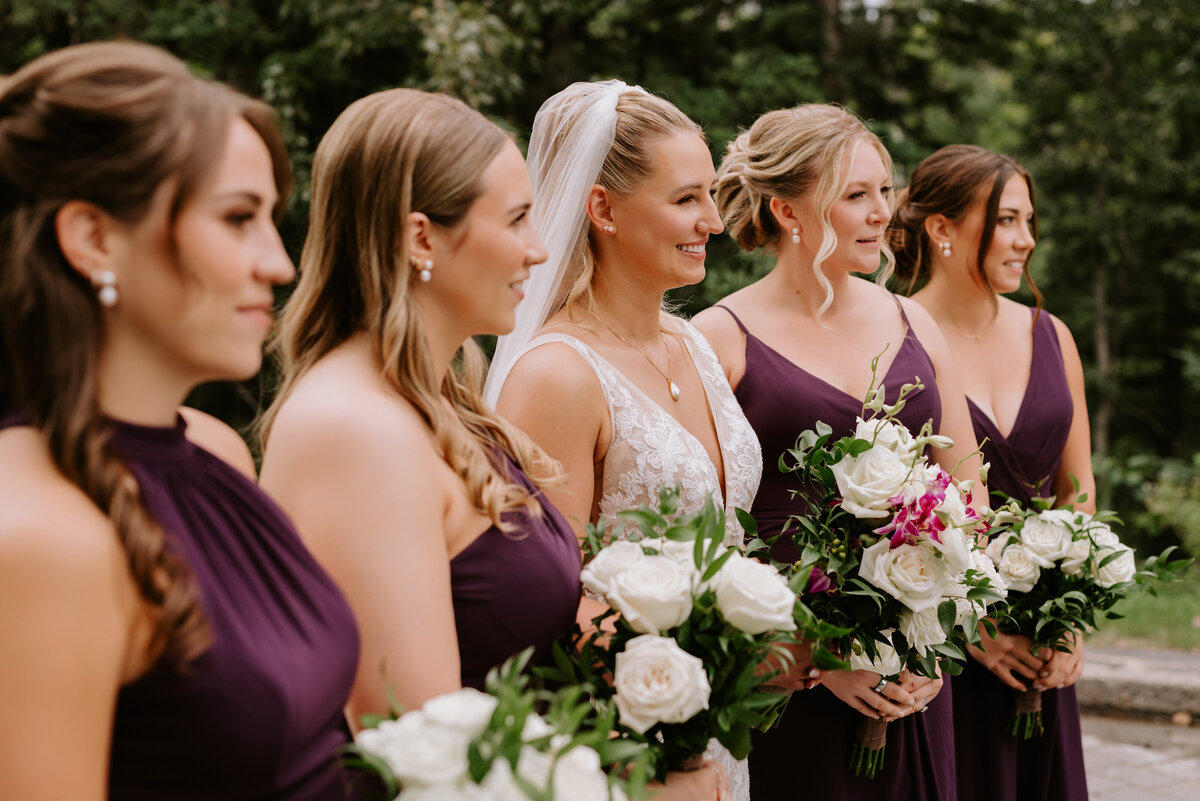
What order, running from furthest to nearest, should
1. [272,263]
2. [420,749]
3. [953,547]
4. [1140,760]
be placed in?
[1140,760] < [953,547] < [272,263] < [420,749]

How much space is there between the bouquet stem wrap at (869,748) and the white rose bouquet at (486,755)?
6.25 feet

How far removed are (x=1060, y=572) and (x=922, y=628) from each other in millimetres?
1078

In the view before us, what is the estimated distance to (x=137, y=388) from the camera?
1.60 metres

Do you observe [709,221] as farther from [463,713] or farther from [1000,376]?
[463,713]

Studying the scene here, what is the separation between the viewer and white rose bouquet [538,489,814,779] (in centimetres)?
201

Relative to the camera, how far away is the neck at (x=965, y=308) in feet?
14.6

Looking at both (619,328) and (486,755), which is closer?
(486,755)

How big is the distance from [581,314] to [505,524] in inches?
51.1

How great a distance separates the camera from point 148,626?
1.50m

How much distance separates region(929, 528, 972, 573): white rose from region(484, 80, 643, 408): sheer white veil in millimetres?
1306

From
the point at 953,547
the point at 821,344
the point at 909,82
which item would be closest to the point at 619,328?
the point at 821,344

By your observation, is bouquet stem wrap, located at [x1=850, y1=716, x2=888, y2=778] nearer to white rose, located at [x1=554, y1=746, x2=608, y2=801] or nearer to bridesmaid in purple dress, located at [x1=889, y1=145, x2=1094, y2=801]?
bridesmaid in purple dress, located at [x1=889, y1=145, x2=1094, y2=801]

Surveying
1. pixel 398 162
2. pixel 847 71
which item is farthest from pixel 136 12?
pixel 398 162

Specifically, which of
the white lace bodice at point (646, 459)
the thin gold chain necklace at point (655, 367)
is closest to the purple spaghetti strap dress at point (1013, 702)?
the white lace bodice at point (646, 459)
